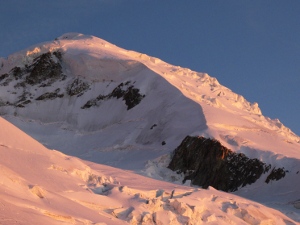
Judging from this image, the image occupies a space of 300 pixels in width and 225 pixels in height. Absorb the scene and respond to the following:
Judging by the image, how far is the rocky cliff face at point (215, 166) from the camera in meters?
33.5

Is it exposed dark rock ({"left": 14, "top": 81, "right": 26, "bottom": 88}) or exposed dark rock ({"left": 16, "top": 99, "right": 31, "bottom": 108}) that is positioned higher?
exposed dark rock ({"left": 14, "top": 81, "right": 26, "bottom": 88})

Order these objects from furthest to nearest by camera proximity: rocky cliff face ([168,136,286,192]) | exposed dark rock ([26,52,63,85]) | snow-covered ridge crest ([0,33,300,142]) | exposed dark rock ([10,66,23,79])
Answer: exposed dark rock ([10,66,23,79]) → exposed dark rock ([26,52,63,85]) → snow-covered ridge crest ([0,33,300,142]) → rocky cliff face ([168,136,286,192])

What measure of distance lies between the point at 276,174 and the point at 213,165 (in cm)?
406

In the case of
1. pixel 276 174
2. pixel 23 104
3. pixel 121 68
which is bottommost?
pixel 276 174

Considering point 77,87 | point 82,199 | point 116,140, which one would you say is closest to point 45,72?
point 77,87

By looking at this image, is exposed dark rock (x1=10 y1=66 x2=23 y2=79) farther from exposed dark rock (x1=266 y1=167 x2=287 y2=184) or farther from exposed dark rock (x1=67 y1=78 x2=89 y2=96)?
exposed dark rock (x1=266 y1=167 x2=287 y2=184)

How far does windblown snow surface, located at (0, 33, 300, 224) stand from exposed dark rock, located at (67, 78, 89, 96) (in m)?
0.13

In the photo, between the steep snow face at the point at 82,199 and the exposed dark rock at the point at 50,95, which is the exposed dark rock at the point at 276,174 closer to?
the steep snow face at the point at 82,199

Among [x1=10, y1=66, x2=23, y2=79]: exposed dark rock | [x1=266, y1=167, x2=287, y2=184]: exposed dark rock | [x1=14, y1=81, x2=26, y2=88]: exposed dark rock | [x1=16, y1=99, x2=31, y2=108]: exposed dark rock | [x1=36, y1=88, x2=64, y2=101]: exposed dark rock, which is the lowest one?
[x1=266, y1=167, x2=287, y2=184]: exposed dark rock

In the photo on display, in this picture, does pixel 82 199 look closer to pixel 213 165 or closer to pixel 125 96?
pixel 213 165

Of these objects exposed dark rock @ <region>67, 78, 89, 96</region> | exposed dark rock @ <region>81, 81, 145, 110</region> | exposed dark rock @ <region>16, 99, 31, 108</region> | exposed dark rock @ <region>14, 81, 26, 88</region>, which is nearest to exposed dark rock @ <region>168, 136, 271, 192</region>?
exposed dark rock @ <region>81, 81, 145, 110</region>

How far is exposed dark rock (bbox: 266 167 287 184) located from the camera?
32219 millimetres

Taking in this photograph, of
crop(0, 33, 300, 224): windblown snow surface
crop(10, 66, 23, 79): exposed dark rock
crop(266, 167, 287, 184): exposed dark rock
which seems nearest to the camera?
crop(0, 33, 300, 224): windblown snow surface

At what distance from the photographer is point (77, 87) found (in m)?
55.1
